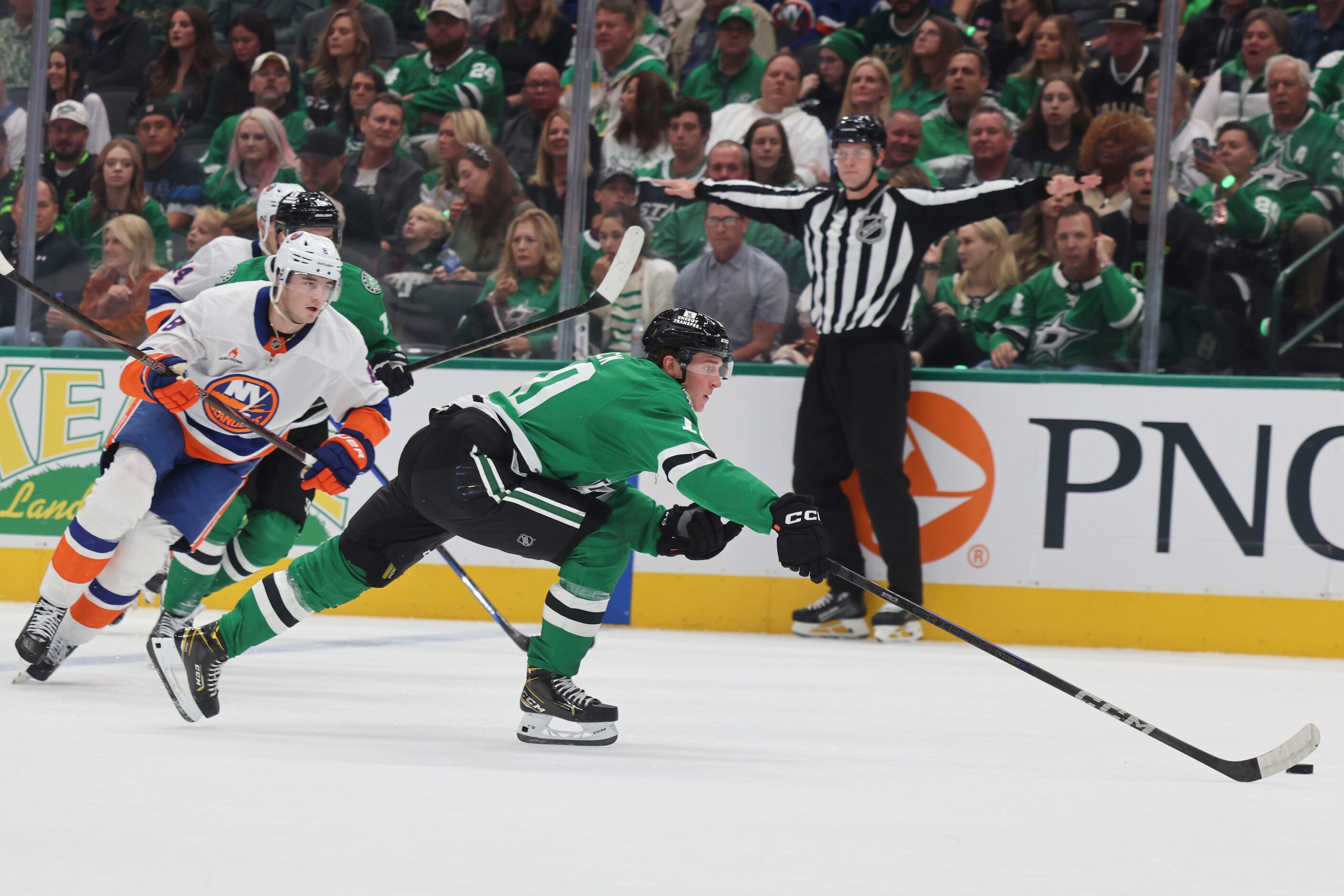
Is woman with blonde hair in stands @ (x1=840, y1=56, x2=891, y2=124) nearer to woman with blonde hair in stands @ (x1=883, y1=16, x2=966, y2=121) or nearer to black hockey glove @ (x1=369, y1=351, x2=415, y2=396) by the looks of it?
woman with blonde hair in stands @ (x1=883, y1=16, x2=966, y2=121)

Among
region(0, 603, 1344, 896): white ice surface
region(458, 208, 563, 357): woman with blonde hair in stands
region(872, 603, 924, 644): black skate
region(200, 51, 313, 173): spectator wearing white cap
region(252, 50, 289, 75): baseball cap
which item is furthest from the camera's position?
region(252, 50, 289, 75): baseball cap

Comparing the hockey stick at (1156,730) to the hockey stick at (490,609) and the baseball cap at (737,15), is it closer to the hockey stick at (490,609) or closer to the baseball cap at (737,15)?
the hockey stick at (490,609)

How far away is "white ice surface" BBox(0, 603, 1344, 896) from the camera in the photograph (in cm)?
167

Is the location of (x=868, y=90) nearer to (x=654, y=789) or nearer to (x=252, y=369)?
(x=252, y=369)

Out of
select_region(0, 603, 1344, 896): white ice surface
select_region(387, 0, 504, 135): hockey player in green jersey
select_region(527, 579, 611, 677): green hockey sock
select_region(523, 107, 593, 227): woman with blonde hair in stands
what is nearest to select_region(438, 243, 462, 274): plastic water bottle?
select_region(523, 107, 593, 227): woman with blonde hair in stands

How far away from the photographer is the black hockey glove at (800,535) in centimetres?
229

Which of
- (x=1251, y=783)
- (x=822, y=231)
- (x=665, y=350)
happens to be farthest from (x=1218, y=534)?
(x=665, y=350)

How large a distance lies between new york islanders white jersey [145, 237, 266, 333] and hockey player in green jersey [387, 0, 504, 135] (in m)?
1.96

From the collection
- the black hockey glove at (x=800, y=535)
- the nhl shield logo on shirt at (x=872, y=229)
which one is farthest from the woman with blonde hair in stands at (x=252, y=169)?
the black hockey glove at (x=800, y=535)

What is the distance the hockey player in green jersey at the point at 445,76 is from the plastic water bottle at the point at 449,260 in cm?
52

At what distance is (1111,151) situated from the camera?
4.95 metres

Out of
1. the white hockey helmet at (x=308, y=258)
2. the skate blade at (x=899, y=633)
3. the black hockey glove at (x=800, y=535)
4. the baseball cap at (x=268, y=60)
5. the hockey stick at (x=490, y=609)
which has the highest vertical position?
the baseball cap at (x=268, y=60)

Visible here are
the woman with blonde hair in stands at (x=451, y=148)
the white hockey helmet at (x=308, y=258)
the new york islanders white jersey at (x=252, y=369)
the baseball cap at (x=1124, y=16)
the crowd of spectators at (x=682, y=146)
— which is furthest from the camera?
the woman with blonde hair in stands at (x=451, y=148)

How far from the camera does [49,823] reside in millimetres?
1796
